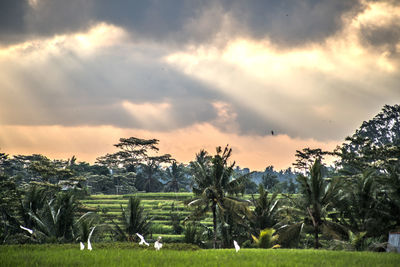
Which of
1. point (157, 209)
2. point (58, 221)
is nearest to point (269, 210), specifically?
point (58, 221)

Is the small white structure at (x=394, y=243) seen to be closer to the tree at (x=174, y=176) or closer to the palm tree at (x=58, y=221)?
the palm tree at (x=58, y=221)

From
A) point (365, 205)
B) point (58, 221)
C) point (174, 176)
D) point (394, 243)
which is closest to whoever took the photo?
point (394, 243)

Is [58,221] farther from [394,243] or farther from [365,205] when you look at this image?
[365,205]

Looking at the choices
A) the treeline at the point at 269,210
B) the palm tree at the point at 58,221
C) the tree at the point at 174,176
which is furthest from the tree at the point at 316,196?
the tree at the point at 174,176

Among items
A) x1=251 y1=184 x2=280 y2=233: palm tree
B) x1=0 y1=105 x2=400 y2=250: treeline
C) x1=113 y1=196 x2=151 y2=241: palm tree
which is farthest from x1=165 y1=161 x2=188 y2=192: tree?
x1=113 y1=196 x2=151 y2=241: palm tree

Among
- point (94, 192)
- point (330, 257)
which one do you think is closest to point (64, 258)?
point (330, 257)

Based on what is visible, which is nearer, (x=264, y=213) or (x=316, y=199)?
(x=316, y=199)

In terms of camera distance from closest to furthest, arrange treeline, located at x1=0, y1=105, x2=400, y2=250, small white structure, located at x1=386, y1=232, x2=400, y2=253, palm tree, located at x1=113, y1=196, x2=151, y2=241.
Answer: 1. small white structure, located at x1=386, y1=232, x2=400, y2=253
2. treeline, located at x1=0, y1=105, x2=400, y2=250
3. palm tree, located at x1=113, y1=196, x2=151, y2=241

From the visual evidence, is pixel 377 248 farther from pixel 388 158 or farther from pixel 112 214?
pixel 112 214

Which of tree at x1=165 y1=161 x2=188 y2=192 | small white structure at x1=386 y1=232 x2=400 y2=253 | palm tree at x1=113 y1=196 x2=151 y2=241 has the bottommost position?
small white structure at x1=386 y1=232 x2=400 y2=253

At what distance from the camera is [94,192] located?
226 feet

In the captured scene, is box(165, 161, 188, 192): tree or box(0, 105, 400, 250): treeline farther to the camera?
box(165, 161, 188, 192): tree

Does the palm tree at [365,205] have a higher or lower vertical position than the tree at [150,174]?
lower

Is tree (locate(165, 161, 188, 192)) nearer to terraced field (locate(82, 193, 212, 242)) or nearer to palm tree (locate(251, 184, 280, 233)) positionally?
terraced field (locate(82, 193, 212, 242))
